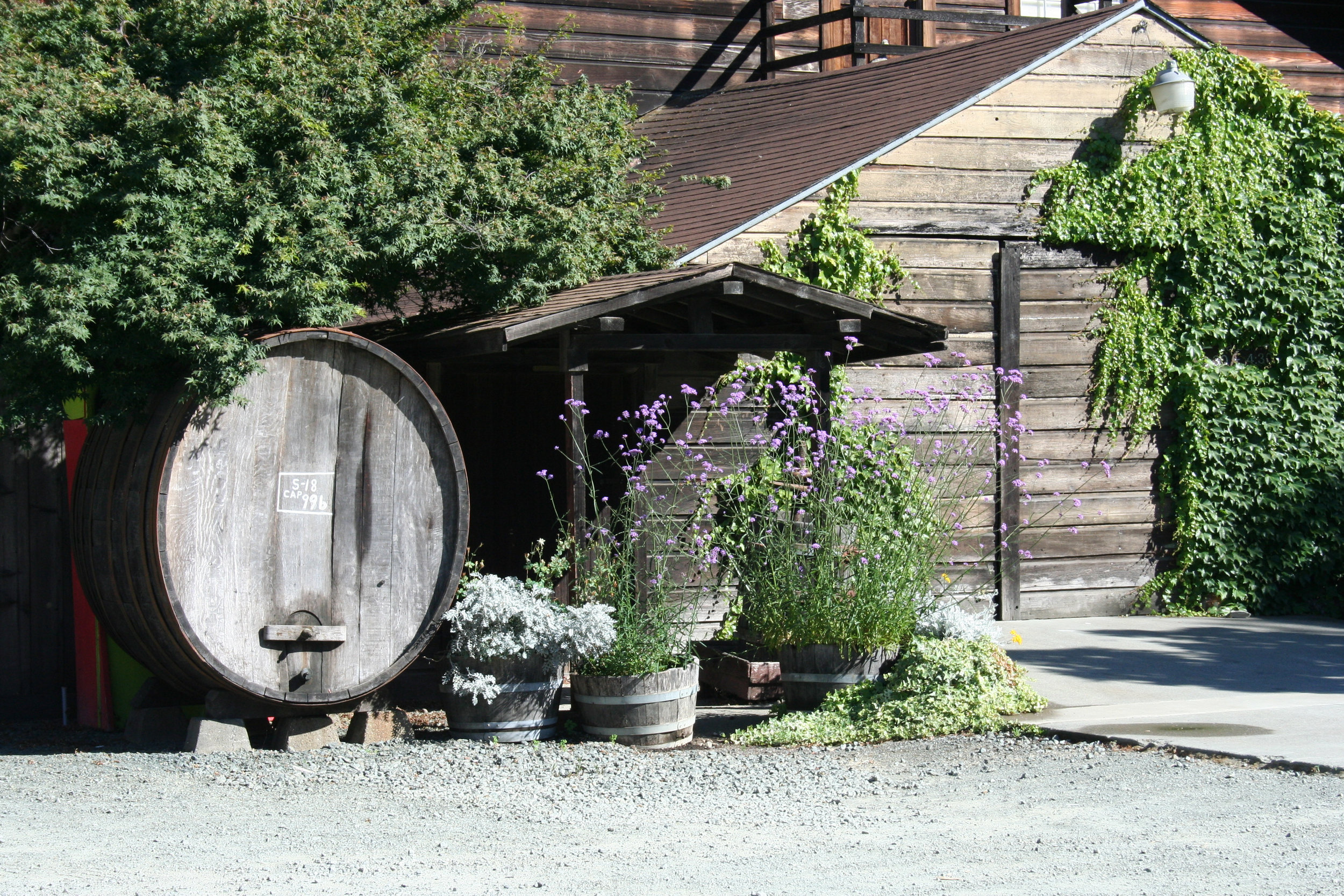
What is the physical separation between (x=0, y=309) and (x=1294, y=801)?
5.46 m

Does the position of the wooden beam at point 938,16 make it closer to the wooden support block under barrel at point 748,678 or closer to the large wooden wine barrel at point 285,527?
the wooden support block under barrel at point 748,678

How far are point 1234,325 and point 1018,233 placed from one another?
194 centimetres

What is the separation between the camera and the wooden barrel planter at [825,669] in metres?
6.48

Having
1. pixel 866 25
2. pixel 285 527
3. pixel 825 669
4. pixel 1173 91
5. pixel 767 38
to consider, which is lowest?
pixel 825 669

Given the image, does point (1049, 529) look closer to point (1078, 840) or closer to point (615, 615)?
point (615, 615)

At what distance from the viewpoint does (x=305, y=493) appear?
19.4 feet

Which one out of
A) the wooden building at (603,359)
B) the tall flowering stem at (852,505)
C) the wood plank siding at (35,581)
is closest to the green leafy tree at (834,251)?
the tall flowering stem at (852,505)

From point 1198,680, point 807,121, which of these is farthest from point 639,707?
point 807,121

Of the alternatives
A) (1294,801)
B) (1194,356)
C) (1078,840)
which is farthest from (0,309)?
(1194,356)

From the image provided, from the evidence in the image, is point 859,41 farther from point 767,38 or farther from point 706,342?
point 706,342

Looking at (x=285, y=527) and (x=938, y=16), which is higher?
(x=938, y=16)

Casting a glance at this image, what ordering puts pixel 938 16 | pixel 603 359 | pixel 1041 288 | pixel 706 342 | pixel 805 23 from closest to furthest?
pixel 706 342 → pixel 603 359 → pixel 1041 288 → pixel 805 23 → pixel 938 16

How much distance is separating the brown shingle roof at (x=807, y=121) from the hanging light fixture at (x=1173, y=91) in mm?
637

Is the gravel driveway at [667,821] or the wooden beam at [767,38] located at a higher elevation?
the wooden beam at [767,38]
